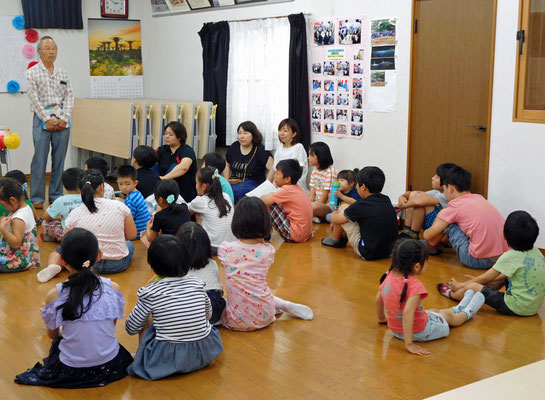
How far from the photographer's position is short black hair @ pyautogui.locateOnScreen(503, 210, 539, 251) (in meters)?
3.64

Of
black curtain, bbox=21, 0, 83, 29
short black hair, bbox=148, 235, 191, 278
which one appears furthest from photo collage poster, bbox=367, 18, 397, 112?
black curtain, bbox=21, 0, 83, 29

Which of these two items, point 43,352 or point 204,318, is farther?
point 43,352

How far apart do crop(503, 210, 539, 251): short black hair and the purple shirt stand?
218 centimetres

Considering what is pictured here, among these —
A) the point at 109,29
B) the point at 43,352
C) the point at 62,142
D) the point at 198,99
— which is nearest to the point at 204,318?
the point at 43,352

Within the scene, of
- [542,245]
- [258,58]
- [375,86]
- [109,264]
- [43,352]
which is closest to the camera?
[43,352]

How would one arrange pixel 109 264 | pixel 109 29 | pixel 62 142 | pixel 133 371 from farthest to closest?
pixel 109 29 < pixel 62 142 < pixel 109 264 < pixel 133 371

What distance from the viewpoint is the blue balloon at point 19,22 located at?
26.4 feet

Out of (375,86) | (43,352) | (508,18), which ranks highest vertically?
(508,18)

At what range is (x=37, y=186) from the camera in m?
6.78

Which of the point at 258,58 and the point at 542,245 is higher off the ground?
the point at 258,58

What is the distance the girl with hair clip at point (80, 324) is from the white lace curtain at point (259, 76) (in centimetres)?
436

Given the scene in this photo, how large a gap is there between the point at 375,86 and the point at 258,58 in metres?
1.64

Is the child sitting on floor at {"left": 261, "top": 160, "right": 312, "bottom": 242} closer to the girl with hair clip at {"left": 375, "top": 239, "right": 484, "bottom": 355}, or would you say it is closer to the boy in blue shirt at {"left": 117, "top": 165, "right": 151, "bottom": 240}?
the boy in blue shirt at {"left": 117, "top": 165, "right": 151, "bottom": 240}

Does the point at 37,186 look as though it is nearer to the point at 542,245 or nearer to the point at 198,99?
the point at 198,99
